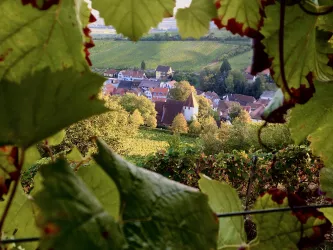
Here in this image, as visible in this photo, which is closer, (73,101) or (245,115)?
(73,101)

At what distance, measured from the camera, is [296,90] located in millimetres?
353

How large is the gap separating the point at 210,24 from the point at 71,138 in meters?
8.65

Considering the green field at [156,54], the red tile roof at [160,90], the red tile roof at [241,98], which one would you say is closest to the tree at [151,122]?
the red tile roof at [160,90]

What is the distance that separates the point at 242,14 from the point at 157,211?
0.24m

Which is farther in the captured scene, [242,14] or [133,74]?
[133,74]

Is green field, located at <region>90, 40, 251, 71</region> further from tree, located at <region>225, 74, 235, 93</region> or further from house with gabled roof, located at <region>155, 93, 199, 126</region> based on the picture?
house with gabled roof, located at <region>155, 93, 199, 126</region>

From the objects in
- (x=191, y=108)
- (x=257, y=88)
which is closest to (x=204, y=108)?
(x=191, y=108)

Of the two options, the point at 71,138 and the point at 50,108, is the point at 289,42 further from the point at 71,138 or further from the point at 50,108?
the point at 71,138

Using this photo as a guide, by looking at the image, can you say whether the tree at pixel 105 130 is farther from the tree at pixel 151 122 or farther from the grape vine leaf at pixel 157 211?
the grape vine leaf at pixel 157 211

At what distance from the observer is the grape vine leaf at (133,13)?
0.34m

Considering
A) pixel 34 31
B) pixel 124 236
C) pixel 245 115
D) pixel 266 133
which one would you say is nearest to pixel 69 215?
pixel 124 236

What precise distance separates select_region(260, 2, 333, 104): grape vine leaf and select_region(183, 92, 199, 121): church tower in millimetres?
15296

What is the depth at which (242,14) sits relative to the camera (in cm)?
36

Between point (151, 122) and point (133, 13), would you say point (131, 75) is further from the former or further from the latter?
point (133, 13)
